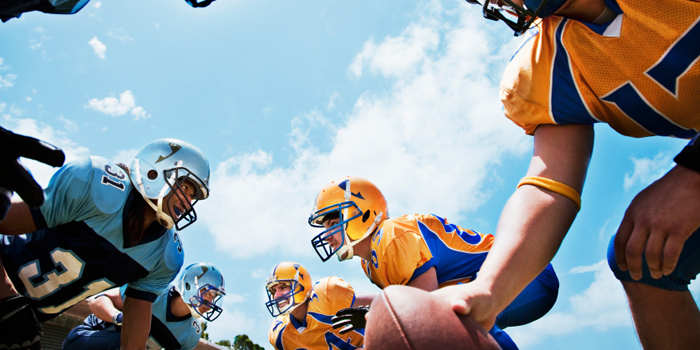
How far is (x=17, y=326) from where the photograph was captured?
2328 mm

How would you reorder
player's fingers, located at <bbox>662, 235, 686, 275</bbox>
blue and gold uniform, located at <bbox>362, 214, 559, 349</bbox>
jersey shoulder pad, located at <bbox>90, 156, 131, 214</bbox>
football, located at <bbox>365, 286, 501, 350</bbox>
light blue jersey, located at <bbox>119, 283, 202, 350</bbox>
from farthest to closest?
light blue jersey, located at <bbox>119, 283, 202, 350</bbox> → jersey shoulder pad, located at <bbox>90, 156, 131, 214</bbox> → blue and gold uniform, located at <bbox>362, 214, 559, 349</bbox> → player's fingers, located at <bbox>662, 235, 686, 275</bbox> → football, located at <bbox>365, 286, 501, 350</bbox>

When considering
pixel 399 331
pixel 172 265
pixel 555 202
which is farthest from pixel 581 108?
pixel 172 265

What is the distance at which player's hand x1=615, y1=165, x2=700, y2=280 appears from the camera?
3.60ft

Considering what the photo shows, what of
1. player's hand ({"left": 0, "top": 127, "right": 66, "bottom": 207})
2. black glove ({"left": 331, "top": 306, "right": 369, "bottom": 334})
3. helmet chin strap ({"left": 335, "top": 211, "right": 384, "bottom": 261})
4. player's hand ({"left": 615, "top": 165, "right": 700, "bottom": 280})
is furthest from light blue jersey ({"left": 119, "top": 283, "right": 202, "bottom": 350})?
player's hand ({"left": 615, "top": 165, "right": 700, "bottom": 280})

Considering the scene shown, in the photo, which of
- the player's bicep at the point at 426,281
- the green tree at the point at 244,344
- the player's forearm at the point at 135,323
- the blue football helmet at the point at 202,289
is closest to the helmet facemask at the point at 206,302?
the blue football helmet at the point at 202,289

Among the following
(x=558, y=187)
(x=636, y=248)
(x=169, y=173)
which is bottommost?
(x=636, y=248)

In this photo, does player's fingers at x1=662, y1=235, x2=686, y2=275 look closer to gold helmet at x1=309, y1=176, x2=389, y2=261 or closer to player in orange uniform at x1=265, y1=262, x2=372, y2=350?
gold helmet at x1=309, y1=176, x2=389, y2=261

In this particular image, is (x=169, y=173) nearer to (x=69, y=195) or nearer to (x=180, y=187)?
(x=180, y=187)

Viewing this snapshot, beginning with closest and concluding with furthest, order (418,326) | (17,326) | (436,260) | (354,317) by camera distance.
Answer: (418,326)
(17,326)
(354,317)
(436,260)

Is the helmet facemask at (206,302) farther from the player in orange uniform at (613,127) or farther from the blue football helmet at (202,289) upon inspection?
the player in orange uniform at (613,127)

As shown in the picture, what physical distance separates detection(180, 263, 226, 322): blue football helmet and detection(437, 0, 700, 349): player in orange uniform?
6.23 metres

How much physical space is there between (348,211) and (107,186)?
75.9 inches

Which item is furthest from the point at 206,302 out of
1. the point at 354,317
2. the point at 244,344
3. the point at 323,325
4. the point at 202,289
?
the point at 244,344

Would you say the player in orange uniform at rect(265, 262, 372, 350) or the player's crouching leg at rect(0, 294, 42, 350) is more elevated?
the player in orange uniform at rect(265, 262, 372, 350)
